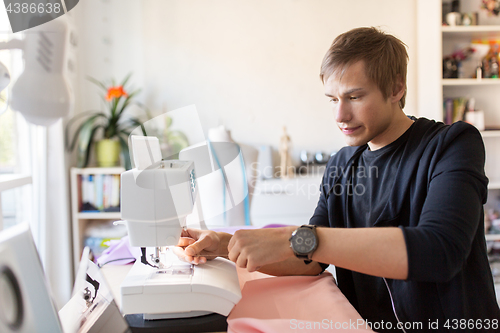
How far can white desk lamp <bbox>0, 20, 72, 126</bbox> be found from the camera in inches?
19.7

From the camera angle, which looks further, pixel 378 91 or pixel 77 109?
pixel 77 109

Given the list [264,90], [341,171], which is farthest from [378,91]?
[264,90]

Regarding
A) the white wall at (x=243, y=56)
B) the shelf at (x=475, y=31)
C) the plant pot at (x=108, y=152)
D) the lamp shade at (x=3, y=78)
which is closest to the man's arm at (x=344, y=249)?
the lamp shade at (x=3, y=78)

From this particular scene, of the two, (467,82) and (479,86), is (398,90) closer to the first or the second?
(467,82)

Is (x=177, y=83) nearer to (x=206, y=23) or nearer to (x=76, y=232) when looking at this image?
(x=206, y=23)

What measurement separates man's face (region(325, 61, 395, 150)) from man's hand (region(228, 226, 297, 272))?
40 centimetres

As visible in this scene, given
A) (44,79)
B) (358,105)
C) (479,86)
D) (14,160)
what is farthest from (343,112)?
(479,86)

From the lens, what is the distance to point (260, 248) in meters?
0.77

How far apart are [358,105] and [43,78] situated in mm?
763

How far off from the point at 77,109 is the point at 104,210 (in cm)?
86

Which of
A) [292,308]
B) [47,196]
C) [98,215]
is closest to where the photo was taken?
[292,308]

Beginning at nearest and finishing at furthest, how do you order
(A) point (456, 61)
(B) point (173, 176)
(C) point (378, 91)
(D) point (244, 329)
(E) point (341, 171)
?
(D) point (244, 329) → (B) point (173, 176) → (C) point (378, 91) → (E) point (341, 171) → (A) point (456, 61)

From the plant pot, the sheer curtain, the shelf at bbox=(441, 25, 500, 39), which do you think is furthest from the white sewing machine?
the shelf at bbox=(441, 25, 500, 39)

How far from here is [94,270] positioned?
78 centimetres
